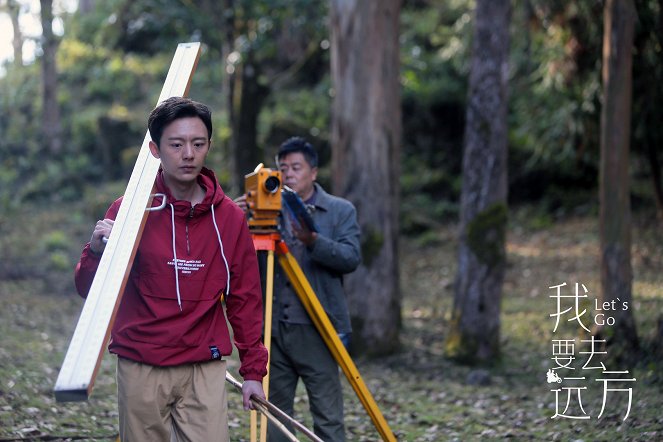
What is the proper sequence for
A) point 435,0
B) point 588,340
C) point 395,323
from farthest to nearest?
point 435,0 → point 395,323 → point 588,340

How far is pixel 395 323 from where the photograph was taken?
31.1 feet

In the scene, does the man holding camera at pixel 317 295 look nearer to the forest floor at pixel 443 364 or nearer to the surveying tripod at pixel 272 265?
the surveying tripod at pixel 272 265

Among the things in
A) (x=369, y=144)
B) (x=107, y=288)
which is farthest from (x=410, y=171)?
(x=107, y=288)

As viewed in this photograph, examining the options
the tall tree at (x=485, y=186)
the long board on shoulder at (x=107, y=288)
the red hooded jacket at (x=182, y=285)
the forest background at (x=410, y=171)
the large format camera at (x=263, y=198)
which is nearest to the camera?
the long board on shoulder at (x=107, y=288)

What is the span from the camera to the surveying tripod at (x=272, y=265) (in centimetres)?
438

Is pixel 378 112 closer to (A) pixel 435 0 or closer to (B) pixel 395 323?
(B) pixel 395 323

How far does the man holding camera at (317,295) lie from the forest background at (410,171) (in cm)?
154

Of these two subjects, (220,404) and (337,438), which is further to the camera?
(337,438)

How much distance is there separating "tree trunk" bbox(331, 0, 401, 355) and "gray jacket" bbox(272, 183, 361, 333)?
416cm

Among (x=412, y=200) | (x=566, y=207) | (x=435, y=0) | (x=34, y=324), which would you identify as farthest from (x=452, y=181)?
(x=34, y=324)

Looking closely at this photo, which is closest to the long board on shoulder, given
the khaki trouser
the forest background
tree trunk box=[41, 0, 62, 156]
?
the khaki trouser

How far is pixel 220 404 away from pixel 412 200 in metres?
14.6

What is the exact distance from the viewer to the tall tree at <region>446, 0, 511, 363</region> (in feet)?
28.8

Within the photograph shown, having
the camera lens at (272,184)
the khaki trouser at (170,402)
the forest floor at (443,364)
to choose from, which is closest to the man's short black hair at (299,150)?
the camera lens at (272,184)
